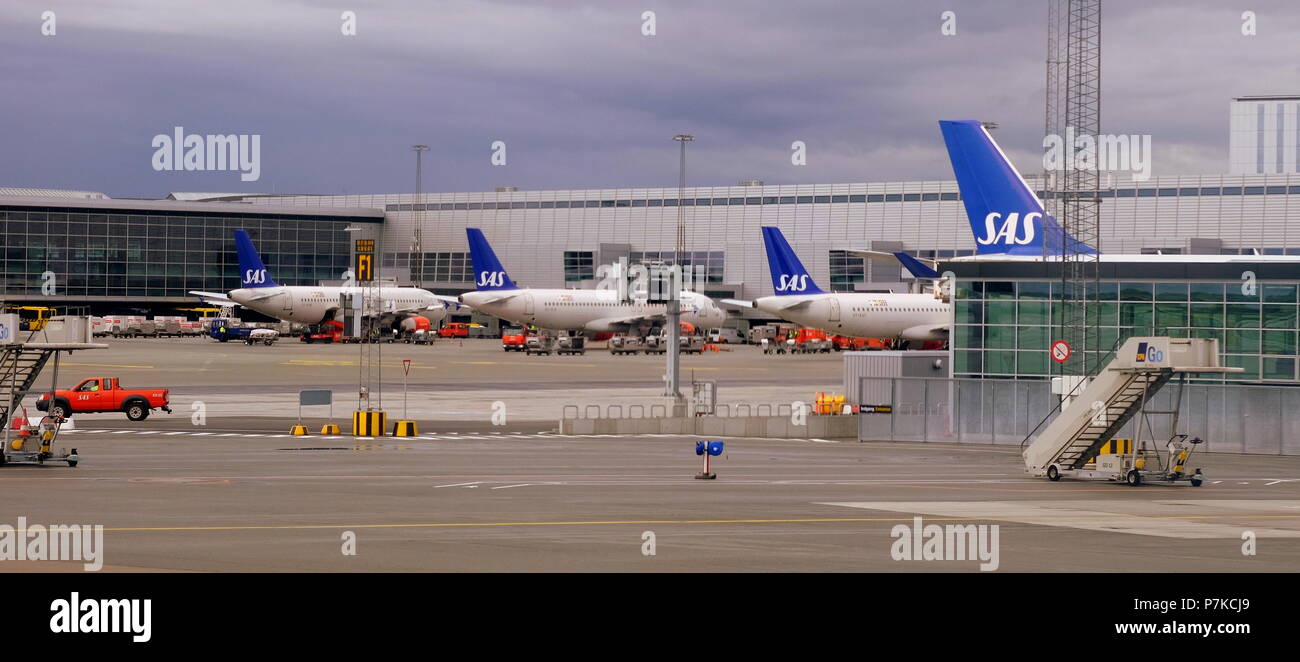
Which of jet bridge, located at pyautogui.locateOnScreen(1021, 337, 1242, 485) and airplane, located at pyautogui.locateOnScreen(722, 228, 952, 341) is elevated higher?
airplane, located at pyautogui.locateOnScreen(722, 228, 952, 341)

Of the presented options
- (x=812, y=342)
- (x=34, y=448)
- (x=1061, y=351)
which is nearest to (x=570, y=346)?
(x=812, y=342)

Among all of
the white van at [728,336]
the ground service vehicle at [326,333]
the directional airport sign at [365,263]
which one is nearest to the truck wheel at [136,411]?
the directional airport sign at [365,263]

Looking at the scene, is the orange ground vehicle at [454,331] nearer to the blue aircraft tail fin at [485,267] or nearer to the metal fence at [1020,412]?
the blue aircraft tail fin at [485,267]

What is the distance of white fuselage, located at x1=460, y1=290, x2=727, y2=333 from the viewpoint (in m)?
132

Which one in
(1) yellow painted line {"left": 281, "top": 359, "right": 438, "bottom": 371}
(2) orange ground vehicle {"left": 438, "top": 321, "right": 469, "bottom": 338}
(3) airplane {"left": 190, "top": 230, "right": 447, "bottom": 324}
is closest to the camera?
(1) yellow painted line {"left": 281, "top": 359, "right": 438, "bottom": 371}

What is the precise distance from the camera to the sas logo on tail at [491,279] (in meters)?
134

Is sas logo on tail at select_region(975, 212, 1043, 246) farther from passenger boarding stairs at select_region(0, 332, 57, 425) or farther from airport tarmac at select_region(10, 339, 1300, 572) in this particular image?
passenger boarding stairs at select_region(0, 332, 57, 425)

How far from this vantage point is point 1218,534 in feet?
84.5

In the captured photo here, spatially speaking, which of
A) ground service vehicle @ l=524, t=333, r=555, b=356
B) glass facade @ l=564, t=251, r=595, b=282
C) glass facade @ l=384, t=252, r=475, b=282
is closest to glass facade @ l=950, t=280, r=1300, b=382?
ground service vehicle @ l=524, t=333, r=555, b=356

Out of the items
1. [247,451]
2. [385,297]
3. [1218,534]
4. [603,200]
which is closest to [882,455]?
[247,451]

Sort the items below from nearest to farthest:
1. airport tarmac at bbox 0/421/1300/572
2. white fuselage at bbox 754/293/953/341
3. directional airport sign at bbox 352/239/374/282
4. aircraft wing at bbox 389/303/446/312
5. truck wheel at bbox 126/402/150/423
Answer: airport tarmac at bbox 0/421/1300/572, directional airport sign at bbox 352/239/374/282, truck wheel at bbox 126/402/150/423, white fuselage at bbox 754/293/953/341, aircraft wing at bbox 389/303/446/312

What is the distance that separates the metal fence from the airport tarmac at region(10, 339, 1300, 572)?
2.20 metres

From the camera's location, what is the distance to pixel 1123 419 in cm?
4034
